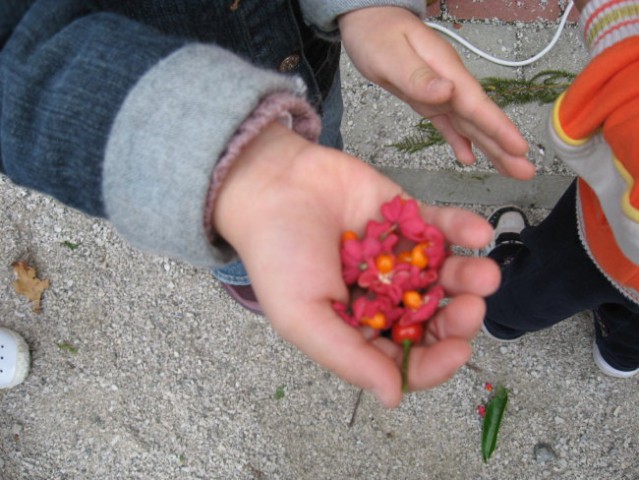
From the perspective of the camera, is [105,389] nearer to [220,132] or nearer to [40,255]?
[40,255]

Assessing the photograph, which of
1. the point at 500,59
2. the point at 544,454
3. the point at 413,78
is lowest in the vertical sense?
the point at 544,454

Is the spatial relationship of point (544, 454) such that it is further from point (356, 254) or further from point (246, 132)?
point (246, 132)

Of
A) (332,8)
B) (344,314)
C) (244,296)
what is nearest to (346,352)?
(344,314)

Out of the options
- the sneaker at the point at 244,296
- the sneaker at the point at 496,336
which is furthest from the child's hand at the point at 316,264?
the sneaker at the point at 496,336

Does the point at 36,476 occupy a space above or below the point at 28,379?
below

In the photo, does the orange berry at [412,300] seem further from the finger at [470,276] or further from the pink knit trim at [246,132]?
the pink knit trim at [246,132]

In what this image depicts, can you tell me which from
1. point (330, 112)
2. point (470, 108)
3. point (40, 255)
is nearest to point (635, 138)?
point (470, 108)
